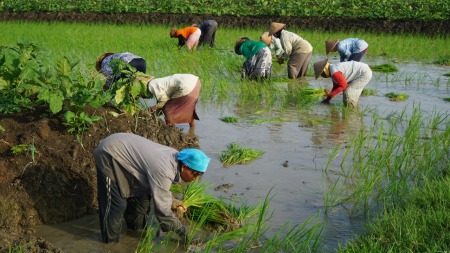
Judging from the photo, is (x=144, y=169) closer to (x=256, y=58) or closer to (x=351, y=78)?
(x=351, y=78)

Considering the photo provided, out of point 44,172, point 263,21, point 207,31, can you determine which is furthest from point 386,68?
point 44,172

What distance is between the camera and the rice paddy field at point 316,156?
15.1 ft

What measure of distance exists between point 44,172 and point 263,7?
16355 millimetres

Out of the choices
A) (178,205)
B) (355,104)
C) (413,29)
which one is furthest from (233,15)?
(178,205)

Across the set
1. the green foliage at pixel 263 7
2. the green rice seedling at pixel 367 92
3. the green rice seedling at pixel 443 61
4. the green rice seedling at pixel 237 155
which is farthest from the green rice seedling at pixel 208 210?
the green foliage at pixel 263 7

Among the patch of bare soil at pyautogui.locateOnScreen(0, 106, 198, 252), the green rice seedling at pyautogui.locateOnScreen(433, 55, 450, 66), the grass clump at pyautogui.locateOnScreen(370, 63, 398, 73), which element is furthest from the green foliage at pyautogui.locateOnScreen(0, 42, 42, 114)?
the green rice seedling at pyautogui.locateOnScreen(433, 55, 450, 66)

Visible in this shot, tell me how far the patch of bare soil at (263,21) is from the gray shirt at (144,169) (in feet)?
47.6

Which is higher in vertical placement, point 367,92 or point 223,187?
point 223,187

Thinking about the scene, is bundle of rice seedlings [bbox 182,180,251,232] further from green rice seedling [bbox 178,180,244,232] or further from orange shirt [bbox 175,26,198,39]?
orange shirt [bbox 175,26,198,39]

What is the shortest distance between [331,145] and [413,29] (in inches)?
465

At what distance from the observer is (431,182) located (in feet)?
17.8

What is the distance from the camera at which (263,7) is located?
68.5ft

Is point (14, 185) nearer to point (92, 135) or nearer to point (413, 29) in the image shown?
point (92, 135)

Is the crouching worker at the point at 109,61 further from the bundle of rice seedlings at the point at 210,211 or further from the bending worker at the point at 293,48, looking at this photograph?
the bending worker at the point at 293,48
